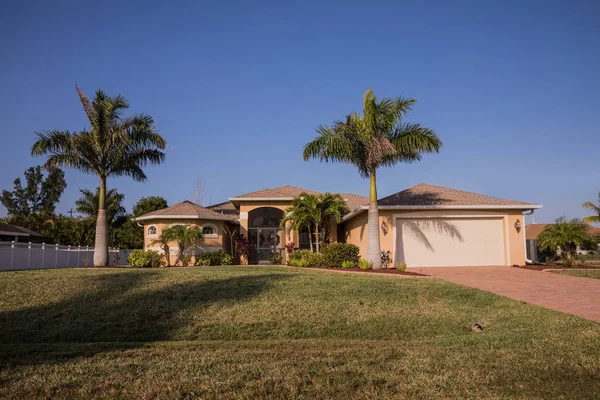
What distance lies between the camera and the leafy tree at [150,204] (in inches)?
1677

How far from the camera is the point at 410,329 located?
340 inches

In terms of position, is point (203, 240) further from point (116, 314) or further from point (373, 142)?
point (116, 314)

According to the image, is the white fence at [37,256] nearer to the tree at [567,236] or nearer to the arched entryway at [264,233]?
the arched entryway at [264,233]

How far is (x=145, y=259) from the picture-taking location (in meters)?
22.2

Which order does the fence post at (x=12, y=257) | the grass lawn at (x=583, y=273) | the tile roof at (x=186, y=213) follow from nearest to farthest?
1. the grass lawn at (x=583, y=273)
2. the fence post at (x=12, y=257)
3. the tile roof at (x=186, y=213)

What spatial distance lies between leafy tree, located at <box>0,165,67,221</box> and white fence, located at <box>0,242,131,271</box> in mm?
33198

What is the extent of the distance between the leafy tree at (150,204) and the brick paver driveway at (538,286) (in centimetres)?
3026

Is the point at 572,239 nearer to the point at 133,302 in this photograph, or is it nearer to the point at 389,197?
the point at 389,197

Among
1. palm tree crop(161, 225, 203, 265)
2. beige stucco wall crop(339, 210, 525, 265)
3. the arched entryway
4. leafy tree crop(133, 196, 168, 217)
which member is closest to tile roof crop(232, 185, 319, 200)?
the arched entryway

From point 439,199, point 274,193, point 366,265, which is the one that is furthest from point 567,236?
point 274,193

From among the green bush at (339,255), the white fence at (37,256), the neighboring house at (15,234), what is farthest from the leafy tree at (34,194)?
the green bush at (339,255)

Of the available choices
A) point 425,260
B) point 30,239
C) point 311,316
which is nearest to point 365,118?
point 425,260

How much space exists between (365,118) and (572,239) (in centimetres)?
925

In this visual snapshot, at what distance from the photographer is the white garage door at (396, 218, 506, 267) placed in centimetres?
1973
